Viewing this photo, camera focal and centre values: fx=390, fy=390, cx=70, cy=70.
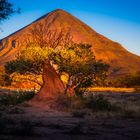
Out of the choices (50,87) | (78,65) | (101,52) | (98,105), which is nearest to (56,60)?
(78,65)

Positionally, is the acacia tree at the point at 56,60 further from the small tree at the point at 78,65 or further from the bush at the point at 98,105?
the bush at the point at 98,105

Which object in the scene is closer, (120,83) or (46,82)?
(46,82)

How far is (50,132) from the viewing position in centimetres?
1304

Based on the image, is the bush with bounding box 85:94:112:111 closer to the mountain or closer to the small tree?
the small tree

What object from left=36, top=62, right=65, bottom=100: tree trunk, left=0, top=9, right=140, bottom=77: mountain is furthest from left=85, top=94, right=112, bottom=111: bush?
left=0, top=9, right=140, bottom=77: mountain

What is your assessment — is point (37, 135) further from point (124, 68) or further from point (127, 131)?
point (124, 68)

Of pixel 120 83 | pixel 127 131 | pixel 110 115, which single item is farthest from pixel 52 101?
pixel 120 83

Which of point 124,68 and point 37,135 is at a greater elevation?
point 124,68

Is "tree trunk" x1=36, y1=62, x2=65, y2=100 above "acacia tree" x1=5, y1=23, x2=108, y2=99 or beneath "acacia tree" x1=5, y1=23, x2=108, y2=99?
beneath

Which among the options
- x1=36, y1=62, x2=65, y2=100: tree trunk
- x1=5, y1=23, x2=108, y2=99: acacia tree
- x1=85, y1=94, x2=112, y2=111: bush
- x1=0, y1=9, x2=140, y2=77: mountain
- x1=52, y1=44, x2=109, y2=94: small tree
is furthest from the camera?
x1=0, y1=9, x2=140, y2=77: mountain

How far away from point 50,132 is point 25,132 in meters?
1.11

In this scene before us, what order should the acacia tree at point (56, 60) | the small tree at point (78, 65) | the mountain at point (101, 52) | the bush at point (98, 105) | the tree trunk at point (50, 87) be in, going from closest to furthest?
1. the bush at point (98, 105)
2. the tree trunk at point (50, 87)
3. the small tree at point (78, 65)
4. the acacia tree at point (56, 60)
5. the mountain at point (101, 52)

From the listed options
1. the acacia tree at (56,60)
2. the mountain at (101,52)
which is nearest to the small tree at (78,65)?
the acacia tree at (56,60)

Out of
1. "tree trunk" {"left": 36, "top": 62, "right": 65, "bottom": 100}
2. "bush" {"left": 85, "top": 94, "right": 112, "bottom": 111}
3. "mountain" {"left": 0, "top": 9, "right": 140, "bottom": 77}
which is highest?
"mountain" {"left": 0, "top": 9, "right": 140, "bottom": 77}
